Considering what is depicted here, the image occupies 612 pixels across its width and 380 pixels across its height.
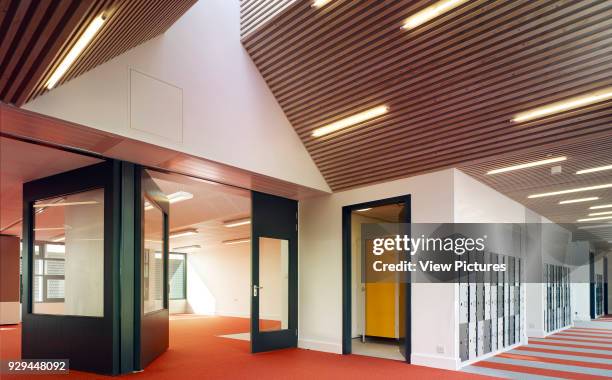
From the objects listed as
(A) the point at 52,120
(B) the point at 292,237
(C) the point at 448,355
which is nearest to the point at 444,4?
(A) the point at 52,120

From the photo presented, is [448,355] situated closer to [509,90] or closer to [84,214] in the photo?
[509,90]

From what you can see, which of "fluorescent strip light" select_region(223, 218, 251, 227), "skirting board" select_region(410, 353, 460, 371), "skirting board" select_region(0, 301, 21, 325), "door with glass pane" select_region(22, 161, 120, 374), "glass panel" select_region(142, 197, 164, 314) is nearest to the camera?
"door with glass pane" select_region(22, 161, 120, 374)

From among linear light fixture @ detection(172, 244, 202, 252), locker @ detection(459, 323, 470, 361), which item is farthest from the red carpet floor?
linear light fixture @ detection(172, 244, 202, 252)

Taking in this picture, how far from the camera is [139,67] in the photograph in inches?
246

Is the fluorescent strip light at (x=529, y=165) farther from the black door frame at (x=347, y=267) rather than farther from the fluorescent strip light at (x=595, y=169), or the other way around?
the black door frame at (x=347, y=267)

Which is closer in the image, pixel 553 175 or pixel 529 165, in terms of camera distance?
pixel 529 165

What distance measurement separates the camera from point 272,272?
35.6 ft

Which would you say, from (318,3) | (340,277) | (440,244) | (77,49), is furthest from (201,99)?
(440,244)

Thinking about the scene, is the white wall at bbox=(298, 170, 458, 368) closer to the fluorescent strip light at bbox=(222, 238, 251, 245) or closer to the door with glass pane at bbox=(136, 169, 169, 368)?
the door with glass pane at bbox=(136, 169, 169, 368)

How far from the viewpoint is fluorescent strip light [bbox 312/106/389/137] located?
7461 mm

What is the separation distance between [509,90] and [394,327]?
6614 millimetres

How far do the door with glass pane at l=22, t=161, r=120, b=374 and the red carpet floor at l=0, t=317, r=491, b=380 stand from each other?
0.50m

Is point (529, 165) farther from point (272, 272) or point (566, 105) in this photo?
point (272, 272)

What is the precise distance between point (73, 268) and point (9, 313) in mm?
10206
